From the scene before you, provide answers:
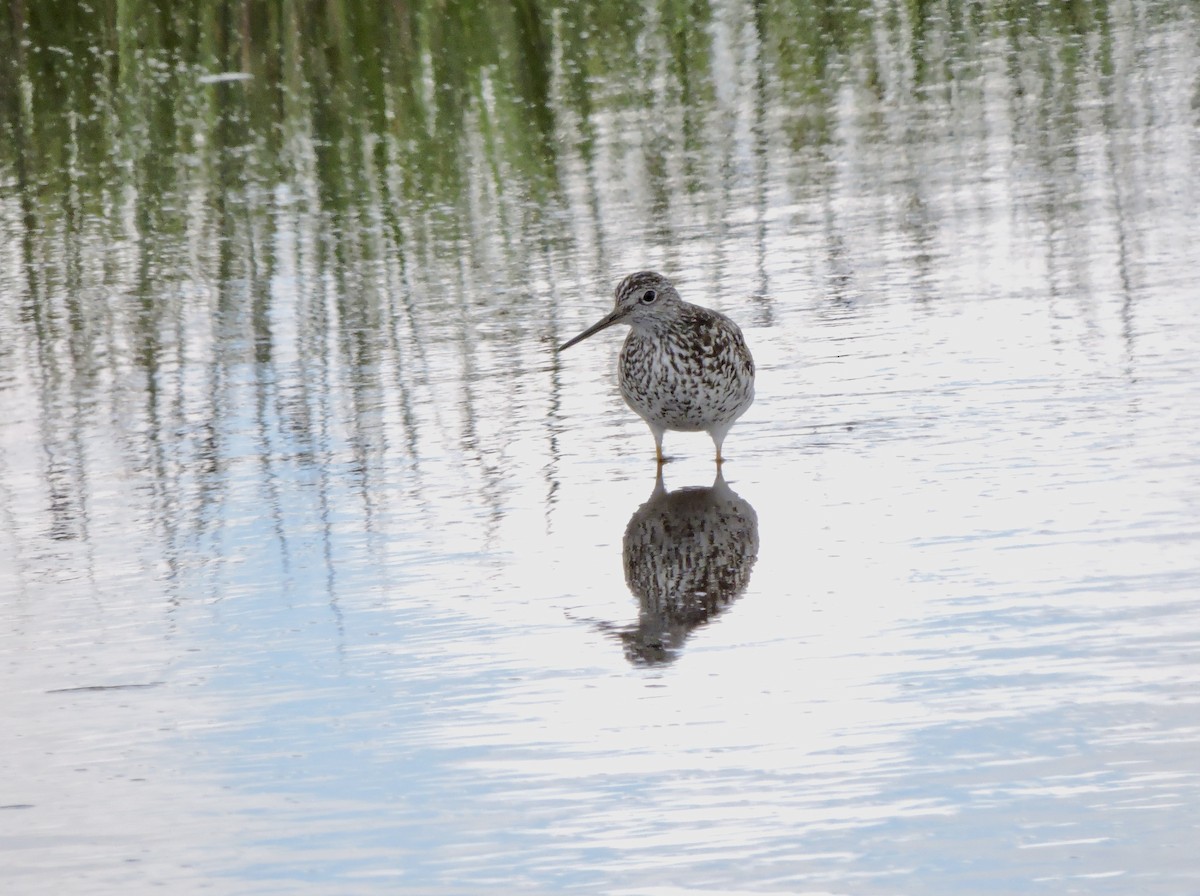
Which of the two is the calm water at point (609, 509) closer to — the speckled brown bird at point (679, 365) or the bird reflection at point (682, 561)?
the bird reflection at point (682, 561)

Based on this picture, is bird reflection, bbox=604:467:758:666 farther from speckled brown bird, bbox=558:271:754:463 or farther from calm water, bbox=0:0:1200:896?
speckled brown bird, bbox=558:271:754:463

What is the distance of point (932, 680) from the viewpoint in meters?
5.97

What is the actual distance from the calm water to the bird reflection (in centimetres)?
2

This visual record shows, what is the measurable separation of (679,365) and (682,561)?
4.20ft

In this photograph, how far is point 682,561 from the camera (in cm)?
748

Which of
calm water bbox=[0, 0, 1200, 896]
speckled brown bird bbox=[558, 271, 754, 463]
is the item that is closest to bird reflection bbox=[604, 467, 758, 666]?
calm water bbox=[0, 0, 1200, 896]

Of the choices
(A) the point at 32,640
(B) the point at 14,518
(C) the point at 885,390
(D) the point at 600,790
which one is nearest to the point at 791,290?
(C) the point at 885,390

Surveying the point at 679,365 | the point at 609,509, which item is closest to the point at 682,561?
the point at 609,509

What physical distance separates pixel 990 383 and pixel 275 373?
353 cm

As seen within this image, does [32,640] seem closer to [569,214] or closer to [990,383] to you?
[990,383]

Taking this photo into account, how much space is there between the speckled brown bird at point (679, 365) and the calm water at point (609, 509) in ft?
0.79

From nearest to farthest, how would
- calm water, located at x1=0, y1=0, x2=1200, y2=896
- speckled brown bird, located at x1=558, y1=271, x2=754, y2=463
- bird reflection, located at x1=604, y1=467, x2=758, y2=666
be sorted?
calm water, located at x1=0, y1=0, x2=1200, y2=896
bird reflection, located at x1=604, y1=467, x2=758, y2=666
speckled brown bird, located at x1=558, y1=271, x2=754, y2=463

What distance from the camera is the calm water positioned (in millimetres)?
5270

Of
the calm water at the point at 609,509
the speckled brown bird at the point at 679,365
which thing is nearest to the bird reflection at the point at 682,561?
the calm water at the point at 609,509
